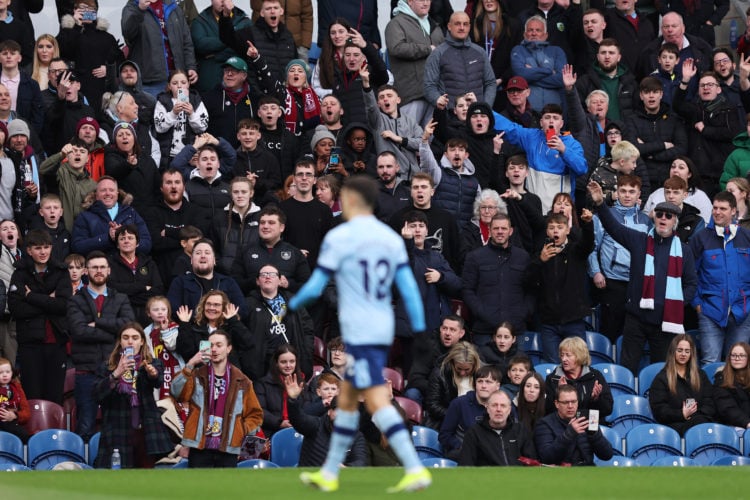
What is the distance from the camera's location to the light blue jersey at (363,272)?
7.91m

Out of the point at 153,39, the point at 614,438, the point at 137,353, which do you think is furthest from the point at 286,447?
the point at 153,39

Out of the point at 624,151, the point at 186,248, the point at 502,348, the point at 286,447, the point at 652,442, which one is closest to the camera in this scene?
the point at 286,447

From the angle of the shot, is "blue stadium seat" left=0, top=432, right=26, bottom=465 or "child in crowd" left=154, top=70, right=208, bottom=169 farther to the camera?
"child in crowd" left=154, top=70, right=208, bottom=169

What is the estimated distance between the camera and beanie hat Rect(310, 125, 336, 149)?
15.3 meters

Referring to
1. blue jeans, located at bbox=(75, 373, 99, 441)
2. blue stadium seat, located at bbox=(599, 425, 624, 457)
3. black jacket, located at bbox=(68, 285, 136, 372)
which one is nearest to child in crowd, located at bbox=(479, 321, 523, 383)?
blue stadium seat, located at bbox=(599, 425, 624, 457)

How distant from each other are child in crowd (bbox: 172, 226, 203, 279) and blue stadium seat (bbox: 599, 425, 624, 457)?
416cm

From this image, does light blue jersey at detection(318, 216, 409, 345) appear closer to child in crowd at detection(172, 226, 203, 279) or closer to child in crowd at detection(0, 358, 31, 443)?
child in crowd at detection(0, 358, 31, 443)

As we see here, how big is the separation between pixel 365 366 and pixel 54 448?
5.03 meters

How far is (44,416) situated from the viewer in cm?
1265

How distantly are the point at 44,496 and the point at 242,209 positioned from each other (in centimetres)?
636

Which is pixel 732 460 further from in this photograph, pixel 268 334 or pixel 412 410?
pixel 268 334

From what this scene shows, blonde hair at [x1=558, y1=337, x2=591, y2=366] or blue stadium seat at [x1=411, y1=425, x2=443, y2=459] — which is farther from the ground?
blonde hair at [x1=558, y1=337, x2=591, y2=366]

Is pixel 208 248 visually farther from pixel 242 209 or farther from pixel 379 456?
pixel 379 456

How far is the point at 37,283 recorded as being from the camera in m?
13.2
